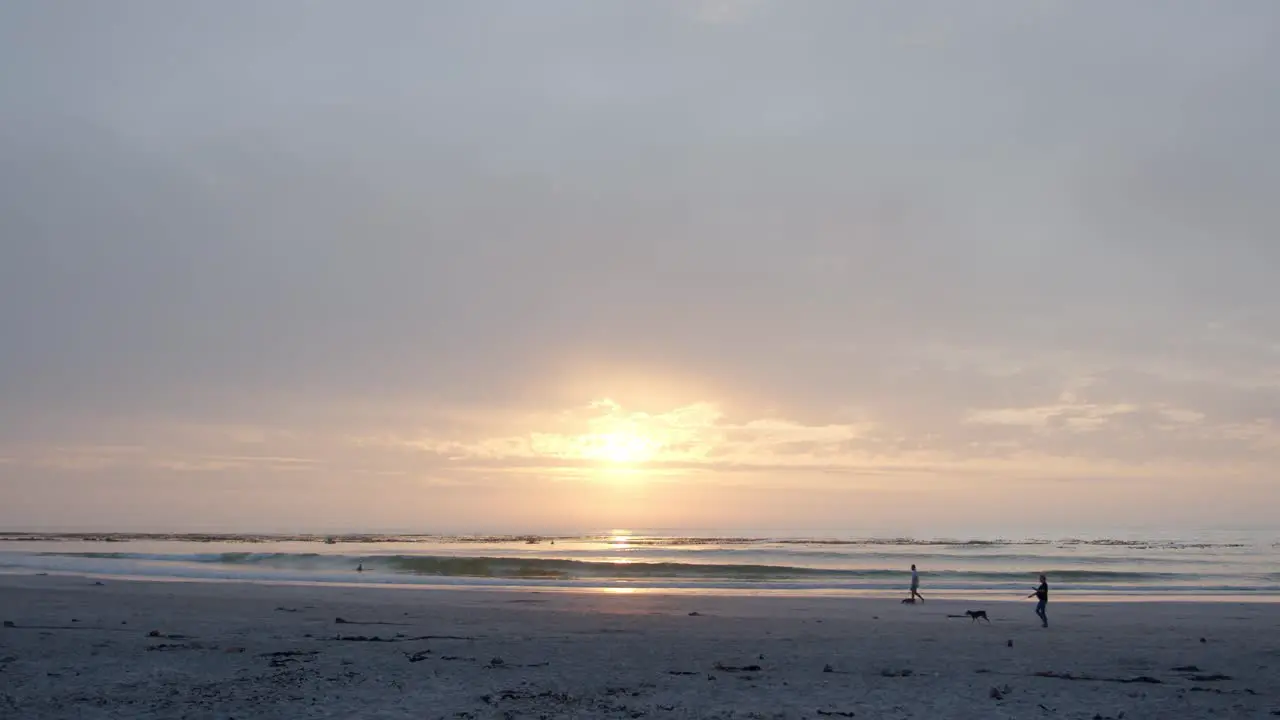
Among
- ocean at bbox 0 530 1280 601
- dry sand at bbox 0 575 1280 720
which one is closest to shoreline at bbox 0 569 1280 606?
ocean at bbox 0 530 1280 601

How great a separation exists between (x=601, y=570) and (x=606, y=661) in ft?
132

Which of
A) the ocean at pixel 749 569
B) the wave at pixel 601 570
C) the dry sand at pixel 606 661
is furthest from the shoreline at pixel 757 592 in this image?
the wave at pixel 601 570

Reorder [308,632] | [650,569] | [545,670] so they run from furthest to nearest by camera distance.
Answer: [650,569], [308,632], [545,670]

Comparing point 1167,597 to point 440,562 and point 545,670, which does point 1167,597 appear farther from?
point 440,562

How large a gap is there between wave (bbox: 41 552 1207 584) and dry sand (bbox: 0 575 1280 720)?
23172 mm

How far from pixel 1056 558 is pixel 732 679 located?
66.6 meters

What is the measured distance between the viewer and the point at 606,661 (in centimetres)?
1789

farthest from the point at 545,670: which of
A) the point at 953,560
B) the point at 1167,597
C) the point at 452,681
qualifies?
the point at 953,560

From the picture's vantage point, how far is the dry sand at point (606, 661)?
13.4 meters

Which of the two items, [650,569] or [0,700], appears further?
[650,569]

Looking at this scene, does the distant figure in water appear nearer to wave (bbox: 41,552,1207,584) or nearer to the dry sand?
the dry sand

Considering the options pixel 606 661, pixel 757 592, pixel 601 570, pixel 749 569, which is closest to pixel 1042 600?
pixel 606 661

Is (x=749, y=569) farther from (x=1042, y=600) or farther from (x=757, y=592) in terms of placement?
(x=1042, y=600)

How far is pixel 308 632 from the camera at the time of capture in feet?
70.7
